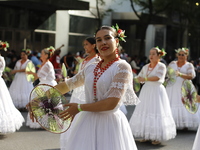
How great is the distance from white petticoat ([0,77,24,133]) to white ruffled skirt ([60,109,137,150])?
4.21 m

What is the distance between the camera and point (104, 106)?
158 inches

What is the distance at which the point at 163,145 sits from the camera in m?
8.26

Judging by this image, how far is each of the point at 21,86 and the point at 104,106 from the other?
8.98 meters

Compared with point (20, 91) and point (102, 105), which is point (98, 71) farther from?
point (20, 91)

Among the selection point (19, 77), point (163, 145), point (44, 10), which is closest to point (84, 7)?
point (44, 10)

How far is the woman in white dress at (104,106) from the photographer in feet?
13.2

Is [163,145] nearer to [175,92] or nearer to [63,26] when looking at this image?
[175,92]

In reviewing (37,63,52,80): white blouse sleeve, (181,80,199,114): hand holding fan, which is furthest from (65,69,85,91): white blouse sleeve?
(37,63,52,80): white blouse sleeve

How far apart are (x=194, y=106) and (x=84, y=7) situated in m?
16.5

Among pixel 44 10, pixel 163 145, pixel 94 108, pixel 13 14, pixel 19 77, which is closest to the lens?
pixel 94 108

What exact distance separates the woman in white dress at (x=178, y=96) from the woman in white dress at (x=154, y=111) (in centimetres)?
148

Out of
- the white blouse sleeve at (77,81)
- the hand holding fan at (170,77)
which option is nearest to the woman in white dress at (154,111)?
the hand holding fan at (170,77)

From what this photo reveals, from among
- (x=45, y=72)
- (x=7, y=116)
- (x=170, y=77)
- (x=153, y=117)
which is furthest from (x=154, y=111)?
(x=7, y=116)

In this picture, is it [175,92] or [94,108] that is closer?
[94,108]
